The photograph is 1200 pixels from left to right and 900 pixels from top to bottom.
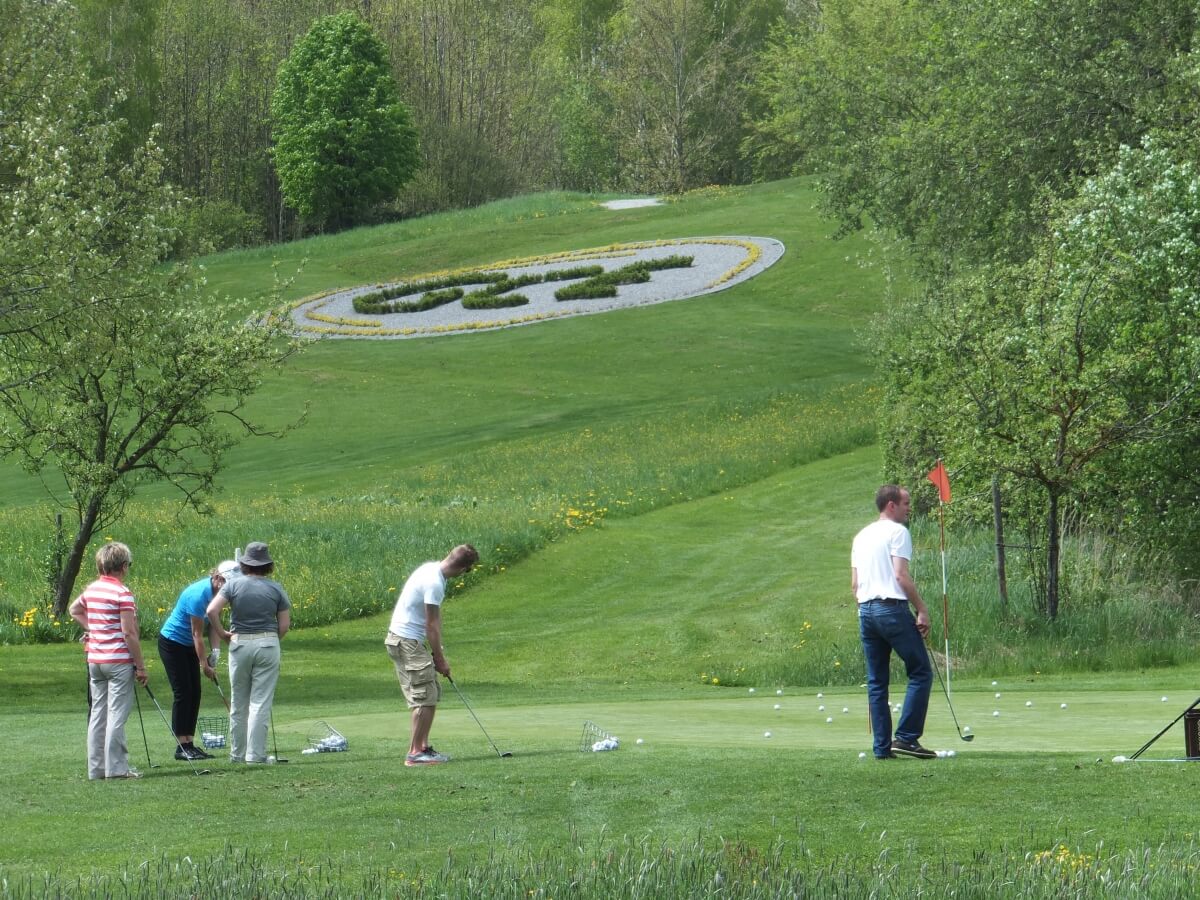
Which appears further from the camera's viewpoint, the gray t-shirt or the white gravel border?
the white gravel border

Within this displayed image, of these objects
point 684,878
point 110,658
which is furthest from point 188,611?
point 684,878

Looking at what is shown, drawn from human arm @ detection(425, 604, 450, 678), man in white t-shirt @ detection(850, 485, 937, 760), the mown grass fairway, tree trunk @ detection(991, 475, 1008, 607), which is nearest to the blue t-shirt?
the mown grass fairway

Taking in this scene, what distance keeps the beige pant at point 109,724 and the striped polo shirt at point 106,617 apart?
0.29 feet

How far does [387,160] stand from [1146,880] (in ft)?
283

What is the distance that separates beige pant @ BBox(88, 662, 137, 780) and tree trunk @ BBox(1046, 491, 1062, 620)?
51.7 ft

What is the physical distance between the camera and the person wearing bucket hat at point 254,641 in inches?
530

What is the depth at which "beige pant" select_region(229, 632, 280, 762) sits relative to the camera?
44.2 ft

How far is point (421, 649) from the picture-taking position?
13.1 metres

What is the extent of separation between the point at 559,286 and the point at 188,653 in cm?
5682

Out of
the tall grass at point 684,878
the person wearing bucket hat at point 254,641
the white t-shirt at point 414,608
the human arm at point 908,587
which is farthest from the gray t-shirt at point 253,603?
the human arm at point 908,587

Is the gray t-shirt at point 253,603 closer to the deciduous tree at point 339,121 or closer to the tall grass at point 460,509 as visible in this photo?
the tall grass at point 460,509

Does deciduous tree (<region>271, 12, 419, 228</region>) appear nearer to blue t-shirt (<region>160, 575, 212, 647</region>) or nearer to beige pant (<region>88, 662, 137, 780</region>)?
blue t-shirt (<region>160, 575, 212, 647</region>)

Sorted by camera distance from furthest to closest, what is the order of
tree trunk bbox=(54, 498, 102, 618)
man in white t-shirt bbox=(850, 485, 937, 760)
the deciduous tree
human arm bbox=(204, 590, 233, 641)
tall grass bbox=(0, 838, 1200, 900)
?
1. the deciduous tree
2. tree trunk bbox=(54, 498, 102, 618)
3. human arm bbox=(204, 590, 233, 641)
4. man in white t-shirt bbox=(850, 485, 937, 760)
5. tall grass bbox=(0, 838, 1200, 900)

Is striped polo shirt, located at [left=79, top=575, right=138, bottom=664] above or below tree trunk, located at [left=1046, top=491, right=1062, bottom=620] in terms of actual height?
above
